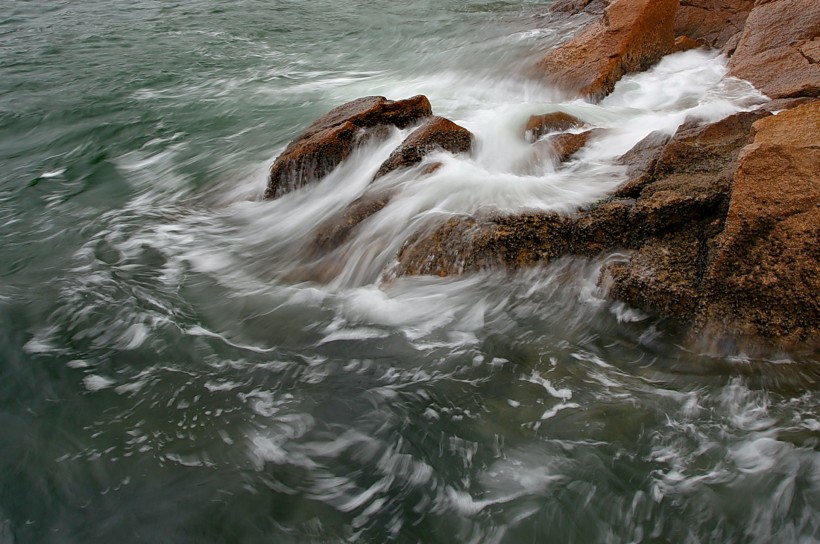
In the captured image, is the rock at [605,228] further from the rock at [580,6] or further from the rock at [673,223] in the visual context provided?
the rock at [580,6]

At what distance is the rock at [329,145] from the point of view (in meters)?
6.89

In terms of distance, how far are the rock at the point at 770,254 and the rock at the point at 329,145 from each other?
4.09m

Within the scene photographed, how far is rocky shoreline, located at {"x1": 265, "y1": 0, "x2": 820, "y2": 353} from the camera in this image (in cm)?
401

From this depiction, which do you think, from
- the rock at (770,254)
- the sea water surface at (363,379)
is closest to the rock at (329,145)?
the sea water surface at (363,379)

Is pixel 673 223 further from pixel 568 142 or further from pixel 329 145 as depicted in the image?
pixel 329 145

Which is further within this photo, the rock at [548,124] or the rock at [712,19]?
the rock at [712,19]

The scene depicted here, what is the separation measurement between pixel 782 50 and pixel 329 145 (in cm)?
578

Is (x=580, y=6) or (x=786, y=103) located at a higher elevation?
(x=580, y=6)

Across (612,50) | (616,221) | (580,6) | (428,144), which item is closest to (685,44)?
(612,50)

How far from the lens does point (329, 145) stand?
685cm

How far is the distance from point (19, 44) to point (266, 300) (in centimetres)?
1284

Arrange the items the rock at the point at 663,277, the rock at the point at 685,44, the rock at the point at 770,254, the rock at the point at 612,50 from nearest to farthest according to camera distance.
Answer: the rock at the point at 770,254, the rock at the point at 663,277, the rock at the point at 612,50, the rock at the point at 685,44

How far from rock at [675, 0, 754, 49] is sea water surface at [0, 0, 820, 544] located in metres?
1.97

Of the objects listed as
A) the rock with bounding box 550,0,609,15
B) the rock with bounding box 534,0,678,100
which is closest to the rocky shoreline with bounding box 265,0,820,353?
the rock with bounding box 534,0,678,100
